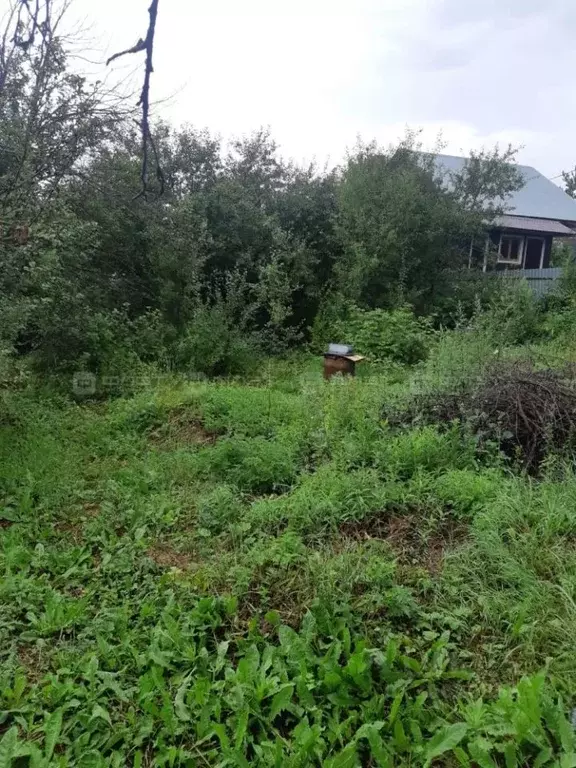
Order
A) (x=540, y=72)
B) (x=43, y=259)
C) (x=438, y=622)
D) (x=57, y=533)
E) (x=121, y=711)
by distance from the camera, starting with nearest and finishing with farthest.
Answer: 1. (x=121, y=711)
2. (x=438, y=622)
3. (x=57, y=533)
4. (x=43, y=259)
5. (x=540, y=72)

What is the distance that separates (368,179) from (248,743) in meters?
9.94

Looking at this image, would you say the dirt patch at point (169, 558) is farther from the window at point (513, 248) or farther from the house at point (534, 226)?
the window at point (513, 248)

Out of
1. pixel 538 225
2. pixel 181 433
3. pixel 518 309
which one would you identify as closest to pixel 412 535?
pixel 181 433

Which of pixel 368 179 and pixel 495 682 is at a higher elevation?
pixel 368 179

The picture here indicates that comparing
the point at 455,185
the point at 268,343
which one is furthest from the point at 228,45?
the point at 455,185

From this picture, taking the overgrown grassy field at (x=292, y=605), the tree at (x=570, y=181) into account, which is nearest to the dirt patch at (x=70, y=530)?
the overgrown grassy field at (x=292, y=605)

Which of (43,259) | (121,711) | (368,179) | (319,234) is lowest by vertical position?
(121,711)

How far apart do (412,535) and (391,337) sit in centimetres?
595

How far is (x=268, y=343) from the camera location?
838 centimetres

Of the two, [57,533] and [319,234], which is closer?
[57,533]

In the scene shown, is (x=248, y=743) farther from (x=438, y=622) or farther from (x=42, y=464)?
(x=42, y=464)

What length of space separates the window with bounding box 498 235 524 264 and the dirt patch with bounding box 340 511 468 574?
15.5 meters

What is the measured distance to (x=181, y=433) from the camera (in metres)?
4.68

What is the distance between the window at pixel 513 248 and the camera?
16.5 m
